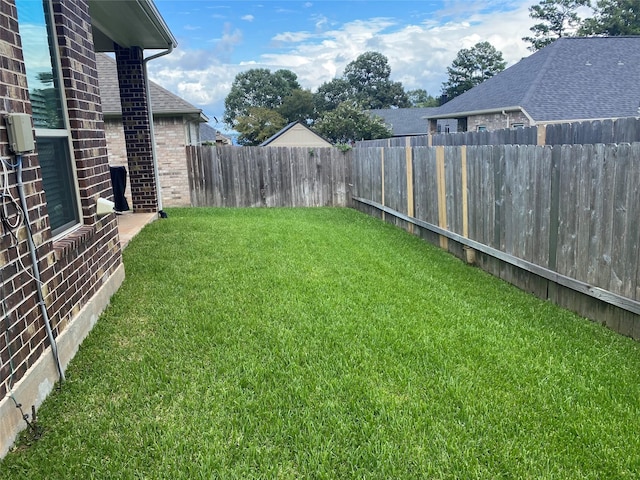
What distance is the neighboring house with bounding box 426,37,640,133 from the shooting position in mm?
17594

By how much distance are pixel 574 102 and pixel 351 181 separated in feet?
33.7

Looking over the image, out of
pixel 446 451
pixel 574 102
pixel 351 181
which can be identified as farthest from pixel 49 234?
pixel 574 102

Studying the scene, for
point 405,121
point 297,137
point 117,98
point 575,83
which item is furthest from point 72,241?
point 405,121

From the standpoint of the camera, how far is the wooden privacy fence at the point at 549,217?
3965 millimetres

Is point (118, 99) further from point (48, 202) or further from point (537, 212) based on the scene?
point (537, 212)

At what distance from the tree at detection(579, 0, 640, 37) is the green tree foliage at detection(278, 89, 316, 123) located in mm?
37043

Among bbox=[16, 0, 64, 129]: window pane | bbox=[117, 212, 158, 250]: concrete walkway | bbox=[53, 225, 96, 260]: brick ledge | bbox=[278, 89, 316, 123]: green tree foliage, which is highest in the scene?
bbox=[278, 89, 316, 123]: green tree foliage

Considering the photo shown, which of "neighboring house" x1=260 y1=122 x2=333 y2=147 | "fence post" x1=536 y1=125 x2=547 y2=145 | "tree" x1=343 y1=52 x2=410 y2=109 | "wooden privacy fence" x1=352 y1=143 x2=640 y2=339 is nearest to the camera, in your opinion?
"wooden privacy fence" x1=352 y1=143 x2=640 y2=339

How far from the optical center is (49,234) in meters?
3.14

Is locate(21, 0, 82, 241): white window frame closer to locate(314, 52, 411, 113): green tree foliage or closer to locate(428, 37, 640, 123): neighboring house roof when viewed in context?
locate(428, 37, 640, 123): neighboring house roof

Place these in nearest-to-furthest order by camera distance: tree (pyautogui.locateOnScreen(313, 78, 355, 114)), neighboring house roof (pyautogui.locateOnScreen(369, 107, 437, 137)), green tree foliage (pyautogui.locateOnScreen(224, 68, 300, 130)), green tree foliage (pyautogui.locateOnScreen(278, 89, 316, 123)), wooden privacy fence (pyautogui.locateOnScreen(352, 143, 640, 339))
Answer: wooden privacy fence (pyautogui.locateOnScreen(352, 143, 640, 339))
neighboring house roof (pyautogui.locateOnScreen(369, 107, 437, 137))
green tree foliage (pyautogui.locateOnScreen(278, 89, 316, 123))
tree (pyautogui.locateOnScreen(313, 78, 355, 114))
green tree foliage (pyautogui.locateOnScreen(224, 68, 300, 130))

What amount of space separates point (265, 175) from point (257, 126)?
38.1 metres

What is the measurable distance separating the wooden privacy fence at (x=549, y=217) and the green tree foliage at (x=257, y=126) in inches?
1696

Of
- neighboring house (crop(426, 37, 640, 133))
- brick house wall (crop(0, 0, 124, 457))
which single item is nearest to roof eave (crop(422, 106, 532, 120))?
neighboring house (crop(426, 37, 640, 133))
